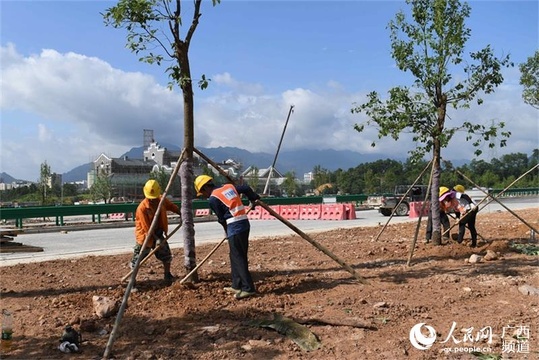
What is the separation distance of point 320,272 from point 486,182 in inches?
2542

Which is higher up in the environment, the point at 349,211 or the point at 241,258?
the point at 241,258

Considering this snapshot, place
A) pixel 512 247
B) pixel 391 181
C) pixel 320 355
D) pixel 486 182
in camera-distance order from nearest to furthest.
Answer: pixel 320 355
pixel 512 247
pixel 486 182
pixel 391 181

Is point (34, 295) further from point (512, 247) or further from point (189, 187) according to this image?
point (512, 247)

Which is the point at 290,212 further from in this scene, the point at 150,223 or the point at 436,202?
the point at 150,223

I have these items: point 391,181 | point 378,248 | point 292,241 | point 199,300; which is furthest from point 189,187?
point 391,181

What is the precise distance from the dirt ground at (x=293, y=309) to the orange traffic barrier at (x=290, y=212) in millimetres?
17285

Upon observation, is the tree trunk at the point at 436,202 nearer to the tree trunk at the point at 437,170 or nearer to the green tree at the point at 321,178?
the tree trunk at the point at 437,170

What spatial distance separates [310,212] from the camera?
88.6 ft

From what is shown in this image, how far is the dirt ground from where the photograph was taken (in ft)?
17.1

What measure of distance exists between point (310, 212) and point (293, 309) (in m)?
20.7

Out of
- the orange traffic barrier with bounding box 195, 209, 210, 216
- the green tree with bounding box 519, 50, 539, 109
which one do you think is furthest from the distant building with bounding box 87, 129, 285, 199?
the green tree with bounding box 519, 50, 539, 109

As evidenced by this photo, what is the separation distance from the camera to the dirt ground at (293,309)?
5211mm

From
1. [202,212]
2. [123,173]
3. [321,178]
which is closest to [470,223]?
[202,212]

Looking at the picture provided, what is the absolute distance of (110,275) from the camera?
8711 millimetres
